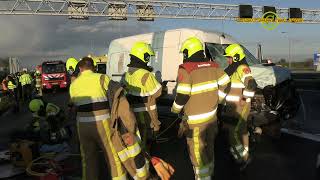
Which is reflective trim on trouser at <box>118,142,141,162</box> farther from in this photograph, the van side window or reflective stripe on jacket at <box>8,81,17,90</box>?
reflective stripe on jacket at <box>8,81,17,90</box>

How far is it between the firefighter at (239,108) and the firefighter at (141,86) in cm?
142

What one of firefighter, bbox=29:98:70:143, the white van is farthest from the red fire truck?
firefighter, bbox=29:98:70:143

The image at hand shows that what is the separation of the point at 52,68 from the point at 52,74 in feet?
1.56

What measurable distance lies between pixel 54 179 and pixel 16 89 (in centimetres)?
1799

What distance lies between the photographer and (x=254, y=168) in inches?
309

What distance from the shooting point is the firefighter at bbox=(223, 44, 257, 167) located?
771 centimetres

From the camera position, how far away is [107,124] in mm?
5672

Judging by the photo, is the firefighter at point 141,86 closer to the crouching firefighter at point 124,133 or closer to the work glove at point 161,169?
the work glove at point 161,169

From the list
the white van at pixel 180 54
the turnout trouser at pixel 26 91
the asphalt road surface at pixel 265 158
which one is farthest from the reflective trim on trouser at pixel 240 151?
the turnout trouser at pixel 26 91

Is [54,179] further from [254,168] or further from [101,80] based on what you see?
[254,168]

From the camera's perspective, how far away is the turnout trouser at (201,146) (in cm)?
→ 600

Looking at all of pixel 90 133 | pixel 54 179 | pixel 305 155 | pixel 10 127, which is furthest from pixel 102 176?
pixel 10 127

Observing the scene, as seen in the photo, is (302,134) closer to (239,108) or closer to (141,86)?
(239,108)

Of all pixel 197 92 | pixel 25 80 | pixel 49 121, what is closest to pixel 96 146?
pixel 197 92
